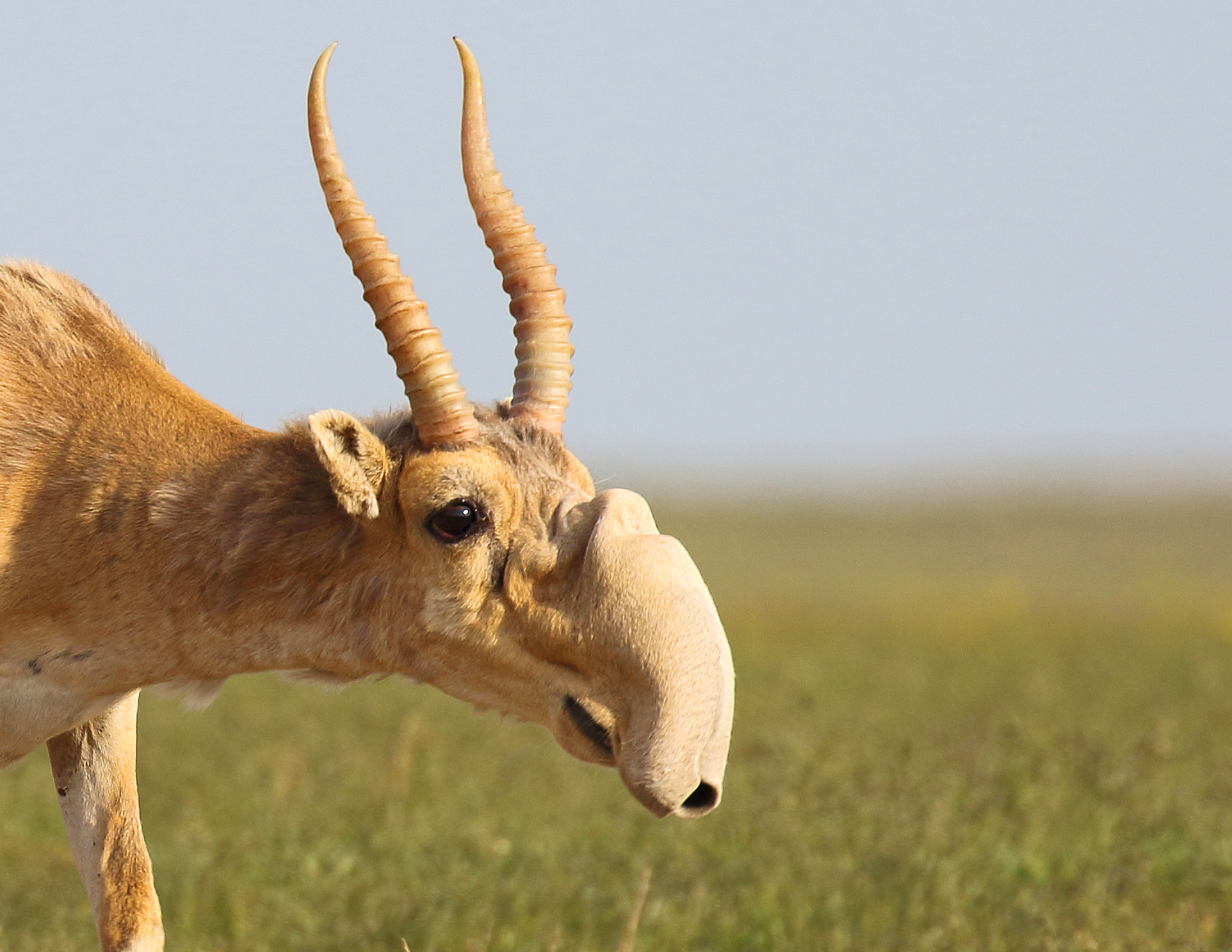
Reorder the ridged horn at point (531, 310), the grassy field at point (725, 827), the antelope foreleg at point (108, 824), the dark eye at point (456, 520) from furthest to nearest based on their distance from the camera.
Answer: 1. the grassy field at point (725, 827)
2. the antelope foreleg at point (108, 824)
3. the ridged horn at point (531, 310)
4. the dark eye at point (456, 520)

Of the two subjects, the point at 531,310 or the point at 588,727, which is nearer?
the point at 588,727

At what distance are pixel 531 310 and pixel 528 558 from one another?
762 millimetres

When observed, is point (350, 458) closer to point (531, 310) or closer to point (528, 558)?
point (528, 558)

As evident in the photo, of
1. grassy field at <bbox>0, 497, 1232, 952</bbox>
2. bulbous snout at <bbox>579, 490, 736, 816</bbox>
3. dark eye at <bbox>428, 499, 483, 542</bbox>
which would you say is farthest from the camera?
grassy field at <bbox>0, 497, 1232, 952</bbox>

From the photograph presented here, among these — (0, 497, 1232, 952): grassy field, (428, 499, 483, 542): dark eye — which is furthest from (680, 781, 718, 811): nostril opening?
(428, 499, 483, 542): dark eye

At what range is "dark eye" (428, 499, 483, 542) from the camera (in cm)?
411

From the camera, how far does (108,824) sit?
16.0 ft

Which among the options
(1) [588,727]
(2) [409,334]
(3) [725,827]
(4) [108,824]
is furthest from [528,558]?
(3) [725,827]

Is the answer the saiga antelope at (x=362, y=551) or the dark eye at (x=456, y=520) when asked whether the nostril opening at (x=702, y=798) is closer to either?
the saiga antelope at (x=362, y=551)

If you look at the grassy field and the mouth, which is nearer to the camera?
the mouth

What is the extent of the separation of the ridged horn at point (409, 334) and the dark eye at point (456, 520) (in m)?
0.21

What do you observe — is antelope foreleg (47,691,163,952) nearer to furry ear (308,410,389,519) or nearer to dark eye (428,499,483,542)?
furry ear (308,410,389,519)

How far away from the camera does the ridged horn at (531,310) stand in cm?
444

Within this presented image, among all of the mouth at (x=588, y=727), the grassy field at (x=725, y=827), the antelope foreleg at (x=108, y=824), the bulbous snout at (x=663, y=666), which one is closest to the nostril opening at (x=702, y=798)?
the bulbous snout at (x=663, y=666)
